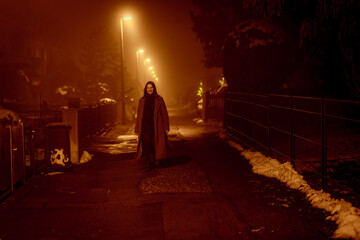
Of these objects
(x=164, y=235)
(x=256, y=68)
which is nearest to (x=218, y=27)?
(x=256, y=68)

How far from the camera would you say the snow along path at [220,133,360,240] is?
479 centimetres

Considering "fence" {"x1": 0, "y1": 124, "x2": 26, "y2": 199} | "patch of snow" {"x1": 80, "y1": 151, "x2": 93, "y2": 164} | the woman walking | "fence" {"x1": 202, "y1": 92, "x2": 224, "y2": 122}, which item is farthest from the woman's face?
Answer: "fence" {"x1": 202, "y1": 92, "x2": 224, "y2": 122}

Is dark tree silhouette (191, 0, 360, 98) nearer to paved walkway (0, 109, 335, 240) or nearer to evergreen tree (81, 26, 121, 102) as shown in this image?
paved walkway (0, 109, 335, 240)

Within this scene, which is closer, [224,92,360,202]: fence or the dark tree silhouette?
[224,92,360,202]: fence

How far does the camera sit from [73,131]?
10.5 m

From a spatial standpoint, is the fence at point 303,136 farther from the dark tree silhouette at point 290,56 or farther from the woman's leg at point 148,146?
the woman's leg at point 148,146

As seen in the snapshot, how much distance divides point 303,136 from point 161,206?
30.2 ft

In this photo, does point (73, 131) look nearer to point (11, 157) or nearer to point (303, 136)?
point (11, 157)

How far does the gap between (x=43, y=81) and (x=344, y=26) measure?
47657 mm

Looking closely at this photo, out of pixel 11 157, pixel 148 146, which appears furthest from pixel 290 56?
pixel 11 157

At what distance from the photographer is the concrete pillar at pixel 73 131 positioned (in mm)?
10398

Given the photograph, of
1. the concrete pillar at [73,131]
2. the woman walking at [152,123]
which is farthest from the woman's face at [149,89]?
the concrete pillar at [73,131]

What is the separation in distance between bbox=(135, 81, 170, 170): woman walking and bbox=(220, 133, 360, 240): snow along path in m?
2.11

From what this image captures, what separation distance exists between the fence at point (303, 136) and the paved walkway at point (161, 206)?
1.17m
